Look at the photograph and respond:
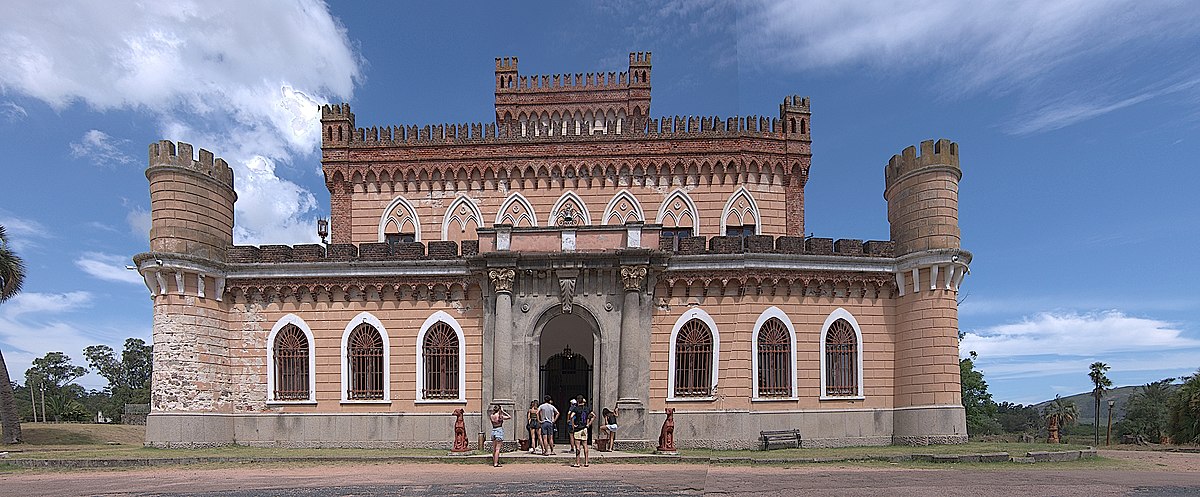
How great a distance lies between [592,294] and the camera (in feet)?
87.0

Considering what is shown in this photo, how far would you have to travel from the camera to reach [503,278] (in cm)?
2630

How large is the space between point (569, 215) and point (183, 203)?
41.2 ft

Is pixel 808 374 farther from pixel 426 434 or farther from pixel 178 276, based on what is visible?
pixel 178 276

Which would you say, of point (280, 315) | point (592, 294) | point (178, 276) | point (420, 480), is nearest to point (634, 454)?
point (592, 294)

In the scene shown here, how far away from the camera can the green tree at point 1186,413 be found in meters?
36.2

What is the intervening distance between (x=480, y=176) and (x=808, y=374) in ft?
45.0

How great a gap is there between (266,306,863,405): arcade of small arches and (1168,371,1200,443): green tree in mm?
18389

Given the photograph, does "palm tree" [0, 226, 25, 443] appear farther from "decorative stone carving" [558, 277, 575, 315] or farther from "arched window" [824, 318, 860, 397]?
"arched window" [824, 318, 860, 397]

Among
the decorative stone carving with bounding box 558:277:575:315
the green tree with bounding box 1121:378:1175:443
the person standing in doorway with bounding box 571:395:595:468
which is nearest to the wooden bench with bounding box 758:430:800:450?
the person standing in doorway with bounding box 571:395:595:468

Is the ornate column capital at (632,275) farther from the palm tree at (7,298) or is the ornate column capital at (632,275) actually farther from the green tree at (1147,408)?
the green tree at (1147,408)

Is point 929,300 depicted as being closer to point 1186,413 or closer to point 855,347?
point 855,347

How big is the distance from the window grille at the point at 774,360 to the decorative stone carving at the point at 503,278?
295 inches

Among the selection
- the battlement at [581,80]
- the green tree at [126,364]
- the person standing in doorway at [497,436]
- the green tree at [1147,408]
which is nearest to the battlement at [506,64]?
the battlement at [581,80]

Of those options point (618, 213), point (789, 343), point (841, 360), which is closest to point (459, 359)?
point (618, 213)
